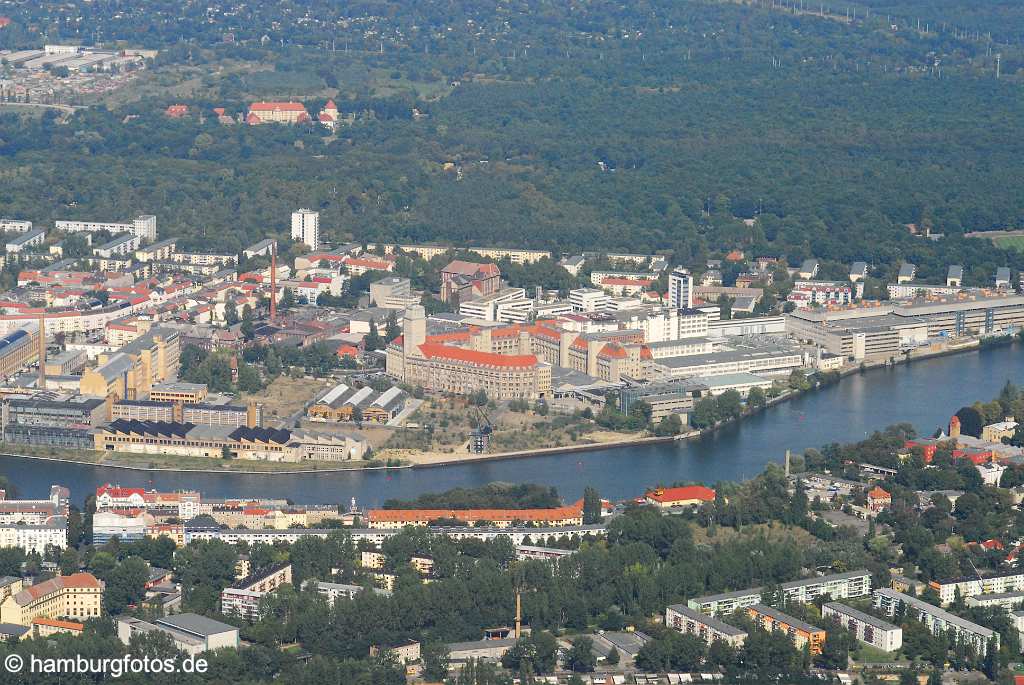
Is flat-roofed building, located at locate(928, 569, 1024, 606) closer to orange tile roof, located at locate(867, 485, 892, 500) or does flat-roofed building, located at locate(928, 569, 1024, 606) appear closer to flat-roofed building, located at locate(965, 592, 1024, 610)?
flat-roofed building, located at locate(965, 592, 1024, 610)

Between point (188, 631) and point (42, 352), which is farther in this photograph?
point (42, 352)

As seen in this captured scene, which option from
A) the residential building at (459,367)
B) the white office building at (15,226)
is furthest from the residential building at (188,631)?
the white office building at (15,226)

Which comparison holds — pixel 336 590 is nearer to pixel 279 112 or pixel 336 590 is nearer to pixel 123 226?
pixel 123 226

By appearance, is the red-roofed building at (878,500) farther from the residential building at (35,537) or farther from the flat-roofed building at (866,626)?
the residential building at (35,537)

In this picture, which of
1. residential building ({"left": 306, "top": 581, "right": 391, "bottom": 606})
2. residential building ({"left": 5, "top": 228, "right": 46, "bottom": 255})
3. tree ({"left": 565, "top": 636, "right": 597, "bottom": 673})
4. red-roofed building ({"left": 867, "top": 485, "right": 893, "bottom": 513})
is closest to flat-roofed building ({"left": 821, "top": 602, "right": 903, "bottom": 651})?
tree ({"left": 565, "top": 636, "right": 597, "bottom": 673})

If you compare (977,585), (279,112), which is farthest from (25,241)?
(977,585)

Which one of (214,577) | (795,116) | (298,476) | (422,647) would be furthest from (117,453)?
(795,116)
